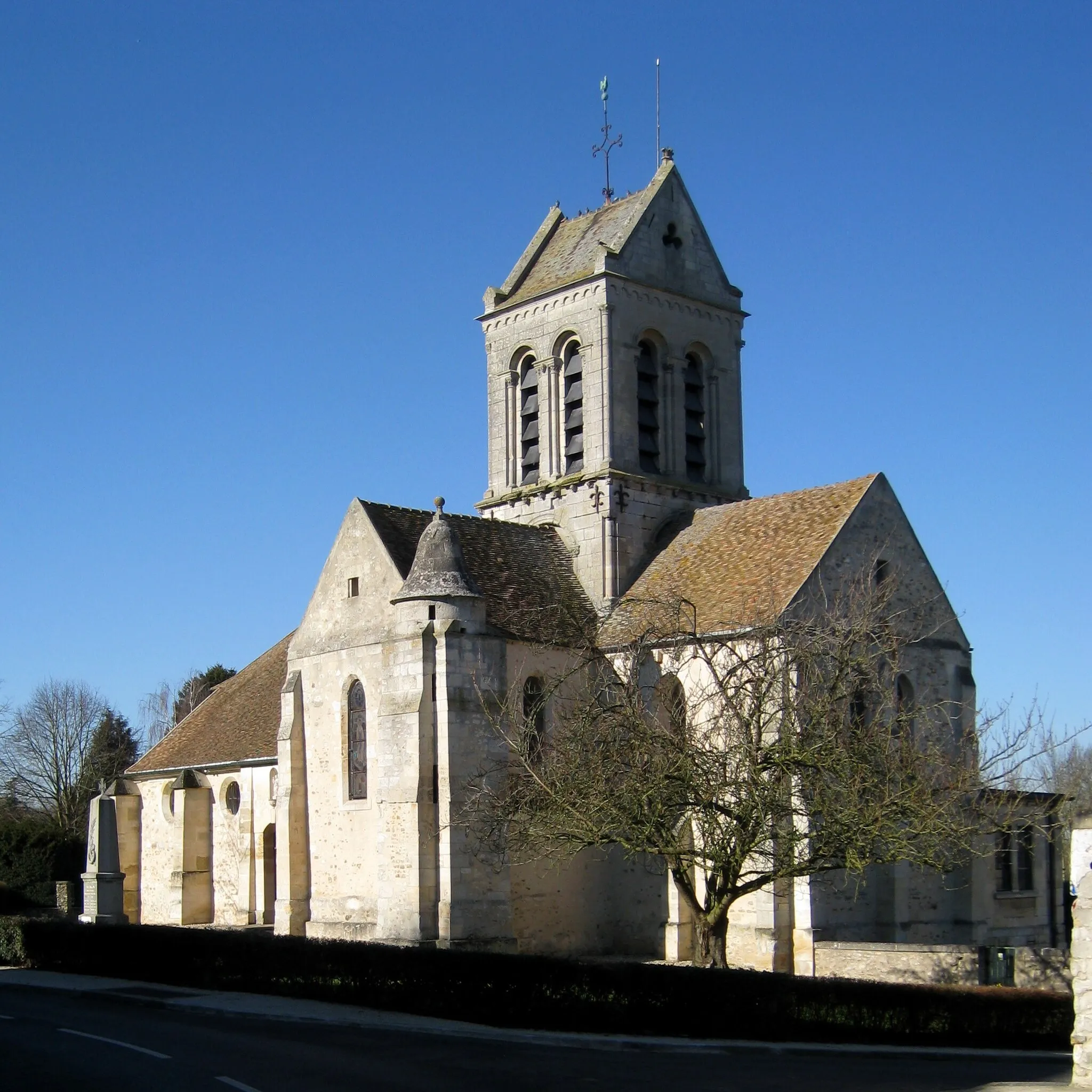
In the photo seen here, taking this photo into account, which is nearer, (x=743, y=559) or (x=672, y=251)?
(x=743, y=559)

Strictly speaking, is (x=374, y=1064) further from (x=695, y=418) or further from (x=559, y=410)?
(x=695, y=418)

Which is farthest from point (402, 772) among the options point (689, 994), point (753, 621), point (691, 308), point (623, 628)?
point (691, 308)

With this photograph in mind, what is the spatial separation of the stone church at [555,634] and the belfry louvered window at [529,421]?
0.21ft

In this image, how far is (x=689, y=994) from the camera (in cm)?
2066

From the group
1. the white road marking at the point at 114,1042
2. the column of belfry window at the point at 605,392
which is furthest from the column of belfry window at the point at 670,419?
the white road marking at the point at 114,1042

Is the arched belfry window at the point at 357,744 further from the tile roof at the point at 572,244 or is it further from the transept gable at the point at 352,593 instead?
the tile roof at the point at 572,244

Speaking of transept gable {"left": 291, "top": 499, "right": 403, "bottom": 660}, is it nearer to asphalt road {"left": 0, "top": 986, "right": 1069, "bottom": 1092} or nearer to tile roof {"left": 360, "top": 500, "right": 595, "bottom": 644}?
tile roof {"left": 360, "top": 500, "right": 595, "bottom": 644}

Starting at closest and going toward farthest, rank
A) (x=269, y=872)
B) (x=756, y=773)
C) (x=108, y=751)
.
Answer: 1. (x=756, y=773)
2. (x=269, y=872)
3. (x=108, y=751)

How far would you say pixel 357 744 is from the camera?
1219 inches

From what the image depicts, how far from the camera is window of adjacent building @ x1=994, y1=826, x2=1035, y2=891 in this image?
3180 cm

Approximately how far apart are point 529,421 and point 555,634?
25.0 ft

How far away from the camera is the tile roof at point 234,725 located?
128 ft

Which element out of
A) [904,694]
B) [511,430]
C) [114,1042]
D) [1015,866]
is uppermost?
[511,430]

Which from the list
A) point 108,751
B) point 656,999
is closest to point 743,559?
point 656,999
